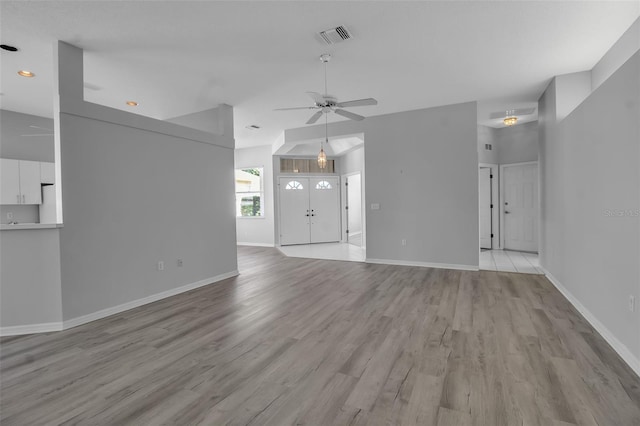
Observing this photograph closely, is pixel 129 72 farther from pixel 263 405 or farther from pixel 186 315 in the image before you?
pixel 263 405

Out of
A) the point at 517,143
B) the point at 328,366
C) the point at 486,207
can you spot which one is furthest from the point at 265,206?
the point at 328,366

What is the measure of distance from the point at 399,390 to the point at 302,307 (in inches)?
73.6

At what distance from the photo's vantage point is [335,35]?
320 centimetres

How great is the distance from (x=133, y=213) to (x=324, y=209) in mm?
6218

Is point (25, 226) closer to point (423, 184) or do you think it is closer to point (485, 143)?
point (423, 184)

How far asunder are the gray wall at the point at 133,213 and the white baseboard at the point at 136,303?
0.05m

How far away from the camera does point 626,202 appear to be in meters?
2.46

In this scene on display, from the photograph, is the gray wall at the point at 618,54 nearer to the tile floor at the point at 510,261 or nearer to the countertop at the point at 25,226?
the tile floor at the point at 510,261

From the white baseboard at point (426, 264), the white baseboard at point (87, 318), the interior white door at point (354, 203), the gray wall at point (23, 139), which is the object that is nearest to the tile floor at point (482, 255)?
the white baseboard at point (426, 264)

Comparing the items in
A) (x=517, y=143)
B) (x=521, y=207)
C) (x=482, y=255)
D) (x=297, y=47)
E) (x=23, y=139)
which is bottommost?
(x=482, y=255)

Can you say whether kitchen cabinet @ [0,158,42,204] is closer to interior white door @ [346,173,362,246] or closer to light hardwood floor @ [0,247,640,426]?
light hardwood floor @ [0,247,640,426]

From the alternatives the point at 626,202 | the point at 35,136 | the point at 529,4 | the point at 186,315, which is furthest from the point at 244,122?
the point at 626,202

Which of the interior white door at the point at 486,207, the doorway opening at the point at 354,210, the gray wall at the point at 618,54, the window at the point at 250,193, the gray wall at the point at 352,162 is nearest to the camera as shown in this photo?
the gray wall at the point at 618,54

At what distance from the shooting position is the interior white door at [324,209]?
9.48 meters
